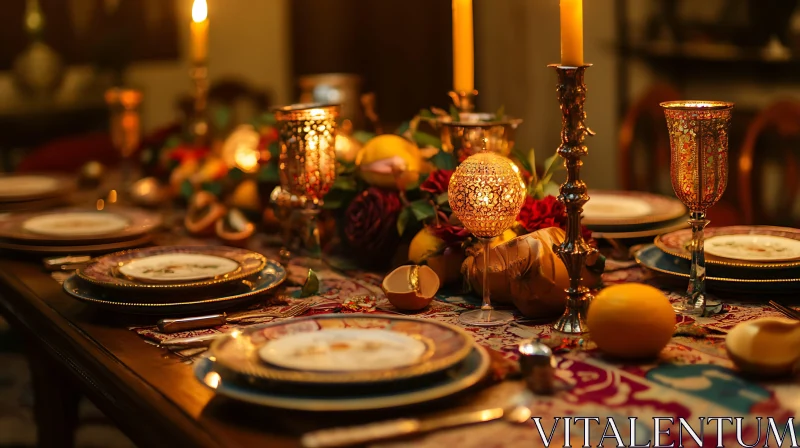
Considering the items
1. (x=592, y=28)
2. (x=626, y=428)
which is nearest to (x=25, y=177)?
(x=626, y=428)

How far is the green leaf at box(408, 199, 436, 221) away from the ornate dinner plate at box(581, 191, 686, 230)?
11.4 inches

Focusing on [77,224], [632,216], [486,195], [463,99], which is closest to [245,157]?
[77,224]

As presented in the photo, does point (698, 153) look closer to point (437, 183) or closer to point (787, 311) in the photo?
point (787, 311)

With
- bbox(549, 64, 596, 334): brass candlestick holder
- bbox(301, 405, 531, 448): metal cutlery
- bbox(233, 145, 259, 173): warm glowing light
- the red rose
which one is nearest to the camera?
bbox(301, 405, 531, 448): metal cutlery

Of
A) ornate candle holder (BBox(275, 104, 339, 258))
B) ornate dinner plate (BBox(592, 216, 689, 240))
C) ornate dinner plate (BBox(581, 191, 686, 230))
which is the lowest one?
ornate dinner plate (BBox(592, 216, 689, 240))

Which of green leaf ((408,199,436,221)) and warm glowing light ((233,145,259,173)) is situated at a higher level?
warm glowing light ((233,145,259,173))

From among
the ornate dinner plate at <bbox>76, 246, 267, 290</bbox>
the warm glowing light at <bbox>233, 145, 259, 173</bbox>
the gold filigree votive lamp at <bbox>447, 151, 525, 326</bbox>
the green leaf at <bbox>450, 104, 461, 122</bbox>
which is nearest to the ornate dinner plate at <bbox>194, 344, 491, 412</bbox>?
the gold filigree votive lamp at <bbox>447, 151, 525, 326</bbox>

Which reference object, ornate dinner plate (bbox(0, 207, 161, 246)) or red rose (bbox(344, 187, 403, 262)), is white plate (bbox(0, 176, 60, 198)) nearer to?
ornate dinner plate (bbox(0, 207, 161, 246))

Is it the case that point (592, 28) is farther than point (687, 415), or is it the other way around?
point (592, 28)

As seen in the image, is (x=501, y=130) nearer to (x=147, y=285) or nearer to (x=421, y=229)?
(x=421, y=229)

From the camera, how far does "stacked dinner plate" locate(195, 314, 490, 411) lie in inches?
30.6

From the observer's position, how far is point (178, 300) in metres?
1.19

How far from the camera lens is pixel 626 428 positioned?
0.77 meters

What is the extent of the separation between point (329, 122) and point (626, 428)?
0.68 metres
